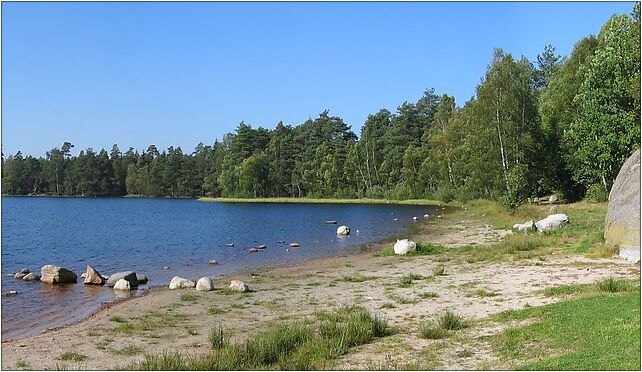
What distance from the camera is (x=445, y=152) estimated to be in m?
88.2

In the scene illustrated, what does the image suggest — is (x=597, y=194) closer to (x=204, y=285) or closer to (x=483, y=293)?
(x=483, y=293)

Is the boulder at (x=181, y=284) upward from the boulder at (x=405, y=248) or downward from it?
downward

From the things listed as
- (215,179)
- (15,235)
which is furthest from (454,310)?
(215,179)

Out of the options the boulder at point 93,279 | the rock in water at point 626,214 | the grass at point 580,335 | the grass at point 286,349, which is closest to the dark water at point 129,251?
the boulder at point 93,279

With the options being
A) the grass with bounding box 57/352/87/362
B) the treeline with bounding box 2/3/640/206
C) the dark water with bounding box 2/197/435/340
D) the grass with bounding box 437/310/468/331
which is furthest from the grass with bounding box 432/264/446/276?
the treeline with bounding box 2/3/640/206

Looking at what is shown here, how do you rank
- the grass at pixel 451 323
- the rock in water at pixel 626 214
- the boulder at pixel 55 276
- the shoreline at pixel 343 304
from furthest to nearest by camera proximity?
the boulder at pixel 55 276
the rock in water at pixel 626 214
the grass at pixel 451 323
the shoreline at pixel 343 304

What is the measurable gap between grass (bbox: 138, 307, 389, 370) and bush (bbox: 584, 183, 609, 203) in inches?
1634

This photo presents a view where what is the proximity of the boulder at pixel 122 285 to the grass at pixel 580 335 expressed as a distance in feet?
51.1

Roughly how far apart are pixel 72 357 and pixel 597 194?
4708 centimetres

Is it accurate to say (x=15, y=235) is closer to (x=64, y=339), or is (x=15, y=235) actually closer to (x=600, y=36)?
(x=64, y=339)

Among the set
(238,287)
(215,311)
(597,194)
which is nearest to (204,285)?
(238,287)

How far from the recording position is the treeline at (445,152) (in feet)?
137

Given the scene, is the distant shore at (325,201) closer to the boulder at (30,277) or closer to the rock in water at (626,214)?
the rock in water at (626,214)

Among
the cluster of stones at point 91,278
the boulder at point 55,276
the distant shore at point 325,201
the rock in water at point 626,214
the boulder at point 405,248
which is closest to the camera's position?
the rock in water at point 626,214
